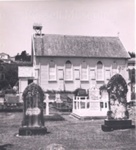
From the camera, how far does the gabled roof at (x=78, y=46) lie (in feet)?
88.7

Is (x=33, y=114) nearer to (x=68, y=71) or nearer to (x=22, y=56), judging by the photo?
(x=68, y=71)

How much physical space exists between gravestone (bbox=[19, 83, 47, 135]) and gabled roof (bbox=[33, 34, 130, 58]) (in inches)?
643

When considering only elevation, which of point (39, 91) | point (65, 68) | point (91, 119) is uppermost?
point (65, 68)

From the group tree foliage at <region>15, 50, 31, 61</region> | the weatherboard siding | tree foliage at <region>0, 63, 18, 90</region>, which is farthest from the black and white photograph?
tree foliage at <region>0, 63, 18, 90</region>

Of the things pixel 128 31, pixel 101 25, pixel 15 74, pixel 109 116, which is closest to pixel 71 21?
pixel 101 25

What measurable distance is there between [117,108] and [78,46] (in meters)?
18.4

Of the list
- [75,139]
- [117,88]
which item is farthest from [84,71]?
[75,139]

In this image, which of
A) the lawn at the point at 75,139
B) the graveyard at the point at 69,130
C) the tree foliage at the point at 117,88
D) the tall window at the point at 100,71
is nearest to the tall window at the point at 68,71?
the tall window at the point at 100,71

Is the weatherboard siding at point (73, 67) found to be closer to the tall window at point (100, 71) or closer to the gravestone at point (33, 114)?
the tall window at point (100, 71)

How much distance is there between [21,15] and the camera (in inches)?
402

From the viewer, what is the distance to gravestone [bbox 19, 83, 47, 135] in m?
9.70

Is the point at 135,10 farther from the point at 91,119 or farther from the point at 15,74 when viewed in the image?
the point at 15,74

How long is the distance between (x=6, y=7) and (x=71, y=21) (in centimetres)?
245

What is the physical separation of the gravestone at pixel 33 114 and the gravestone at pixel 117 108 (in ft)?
7.67
